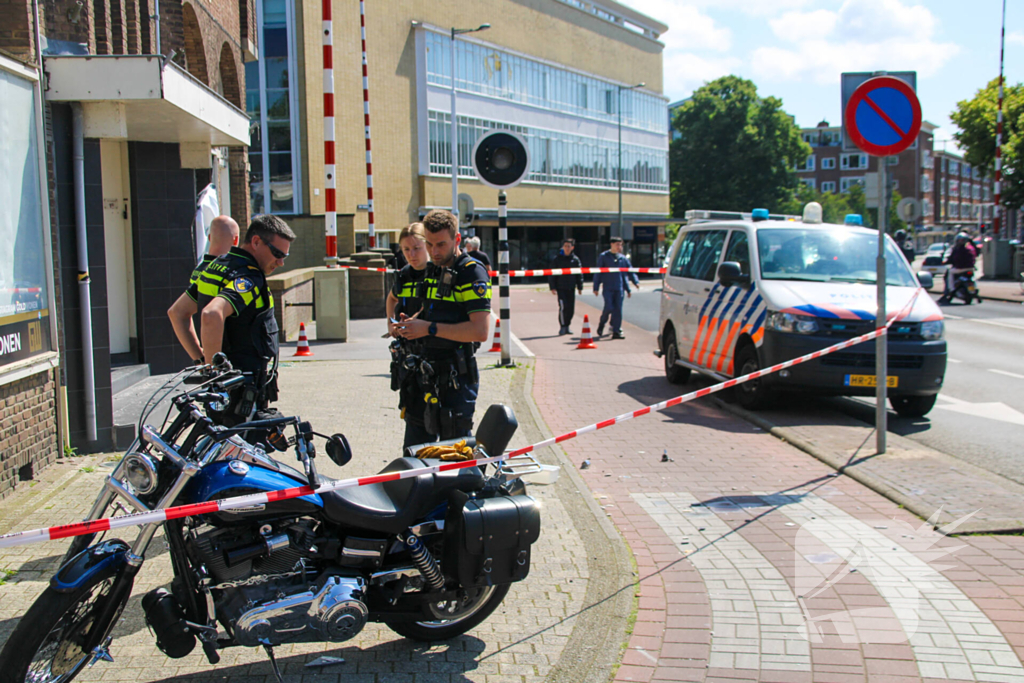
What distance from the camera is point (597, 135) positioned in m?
54.9

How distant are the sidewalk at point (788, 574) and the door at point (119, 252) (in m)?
5.97

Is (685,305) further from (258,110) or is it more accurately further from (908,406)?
(258,110)

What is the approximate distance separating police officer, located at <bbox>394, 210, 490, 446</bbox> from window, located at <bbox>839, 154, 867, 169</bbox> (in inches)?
4230

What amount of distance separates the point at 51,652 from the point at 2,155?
407 centimetres

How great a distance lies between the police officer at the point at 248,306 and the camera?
4430 millimetres

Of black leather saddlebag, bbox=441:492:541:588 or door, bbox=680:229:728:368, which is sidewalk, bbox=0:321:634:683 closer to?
black leather saddlebag, bbox=441:492:541:588

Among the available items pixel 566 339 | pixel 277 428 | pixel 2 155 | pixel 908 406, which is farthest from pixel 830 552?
pixel 566 339

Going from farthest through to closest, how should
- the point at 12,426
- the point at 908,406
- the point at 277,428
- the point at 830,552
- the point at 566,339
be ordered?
the point at 566,339, the point at 908,406, the point at 12,426, the point at 830,552, the point at 277,428

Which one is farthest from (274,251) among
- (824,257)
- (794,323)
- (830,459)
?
(824,257)

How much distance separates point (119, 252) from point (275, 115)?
27504mm

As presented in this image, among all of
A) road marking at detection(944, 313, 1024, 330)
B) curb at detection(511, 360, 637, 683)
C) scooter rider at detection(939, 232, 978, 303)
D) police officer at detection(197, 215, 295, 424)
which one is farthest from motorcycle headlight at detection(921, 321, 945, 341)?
scooter rider at detection(939, 232, 978, 303)

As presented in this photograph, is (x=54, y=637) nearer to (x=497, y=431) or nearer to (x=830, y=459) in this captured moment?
(x=497, y=431)

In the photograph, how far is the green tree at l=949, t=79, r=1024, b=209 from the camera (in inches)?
1353

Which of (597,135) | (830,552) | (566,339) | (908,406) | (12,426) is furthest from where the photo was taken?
(597,135)
